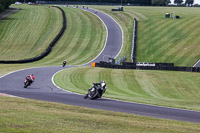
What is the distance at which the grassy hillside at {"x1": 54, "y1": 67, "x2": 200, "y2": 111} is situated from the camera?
113 feet

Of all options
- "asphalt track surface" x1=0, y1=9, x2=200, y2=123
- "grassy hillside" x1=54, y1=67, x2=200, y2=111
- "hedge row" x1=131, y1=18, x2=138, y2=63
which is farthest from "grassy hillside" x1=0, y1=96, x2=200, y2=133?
"hedge row" x1=131, y1=18, x2=138, y2=63

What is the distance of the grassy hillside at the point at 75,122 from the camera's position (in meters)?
13.2

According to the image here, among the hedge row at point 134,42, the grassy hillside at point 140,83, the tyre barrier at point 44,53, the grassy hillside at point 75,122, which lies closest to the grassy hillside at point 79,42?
the tyre barrier at point 44,53

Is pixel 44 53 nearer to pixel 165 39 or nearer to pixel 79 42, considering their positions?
pixel 79 42

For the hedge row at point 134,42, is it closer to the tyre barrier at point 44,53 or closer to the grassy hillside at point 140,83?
the tyre barrier at point 44,53

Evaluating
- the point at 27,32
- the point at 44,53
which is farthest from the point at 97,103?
the point at 27,32

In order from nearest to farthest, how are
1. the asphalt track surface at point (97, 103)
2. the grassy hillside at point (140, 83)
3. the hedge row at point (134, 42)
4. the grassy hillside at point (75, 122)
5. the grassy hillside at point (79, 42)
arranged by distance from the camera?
the grassy hillside at point (75, 122) → the asphalt track surface at point (97, 103) → the grassy hillside at point (140, 83) → the hedge row at point (134, 42) → the grassy hillside at point (79, 42)

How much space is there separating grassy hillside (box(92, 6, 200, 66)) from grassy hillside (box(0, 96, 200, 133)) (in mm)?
47070

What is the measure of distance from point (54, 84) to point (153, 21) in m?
63.4

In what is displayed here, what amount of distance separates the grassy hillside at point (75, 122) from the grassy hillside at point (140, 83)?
1461 cm

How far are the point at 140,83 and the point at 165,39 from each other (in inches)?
1593

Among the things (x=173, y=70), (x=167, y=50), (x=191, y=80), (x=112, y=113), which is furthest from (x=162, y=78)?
(x=167, y=50)

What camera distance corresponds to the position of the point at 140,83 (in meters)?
40.0

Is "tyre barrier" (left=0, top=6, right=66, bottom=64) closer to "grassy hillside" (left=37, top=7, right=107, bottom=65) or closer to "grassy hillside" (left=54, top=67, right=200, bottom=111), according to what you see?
"grassy hillside" (left=37, top=7, right=107, bottom=65)
